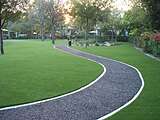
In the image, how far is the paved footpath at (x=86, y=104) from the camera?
34.2 feet

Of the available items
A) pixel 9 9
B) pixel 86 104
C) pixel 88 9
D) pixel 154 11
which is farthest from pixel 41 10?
pixel 86 104

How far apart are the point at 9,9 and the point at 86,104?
28614 millimetres

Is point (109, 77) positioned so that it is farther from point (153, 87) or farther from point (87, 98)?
point (87, 98)

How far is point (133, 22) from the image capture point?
5484 cm

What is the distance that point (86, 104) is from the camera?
39.4 ft

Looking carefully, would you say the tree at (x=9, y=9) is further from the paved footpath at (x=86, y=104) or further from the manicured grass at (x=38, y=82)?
the paved footpath at (x=86, y=104)

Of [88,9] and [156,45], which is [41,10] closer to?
[88,9]

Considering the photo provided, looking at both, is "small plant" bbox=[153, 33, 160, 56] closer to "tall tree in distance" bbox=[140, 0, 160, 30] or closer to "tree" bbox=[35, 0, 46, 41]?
"tall tree in distance" bbox=[140, 0, 160, 30]

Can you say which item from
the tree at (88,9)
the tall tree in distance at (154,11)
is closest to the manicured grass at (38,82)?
the tall tree in distance at (154,11)

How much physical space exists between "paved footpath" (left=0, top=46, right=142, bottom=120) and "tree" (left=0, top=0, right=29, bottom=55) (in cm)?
2357

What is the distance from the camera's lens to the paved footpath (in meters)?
10.4

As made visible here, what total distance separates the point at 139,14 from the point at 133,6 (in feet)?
9.37

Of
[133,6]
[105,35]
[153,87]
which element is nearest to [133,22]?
[133,6]

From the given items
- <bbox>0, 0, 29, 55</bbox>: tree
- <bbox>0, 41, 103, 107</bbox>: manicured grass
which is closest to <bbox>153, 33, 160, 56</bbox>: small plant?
<bbox>0, 41, 103, 107</bbox>: manicured grass
